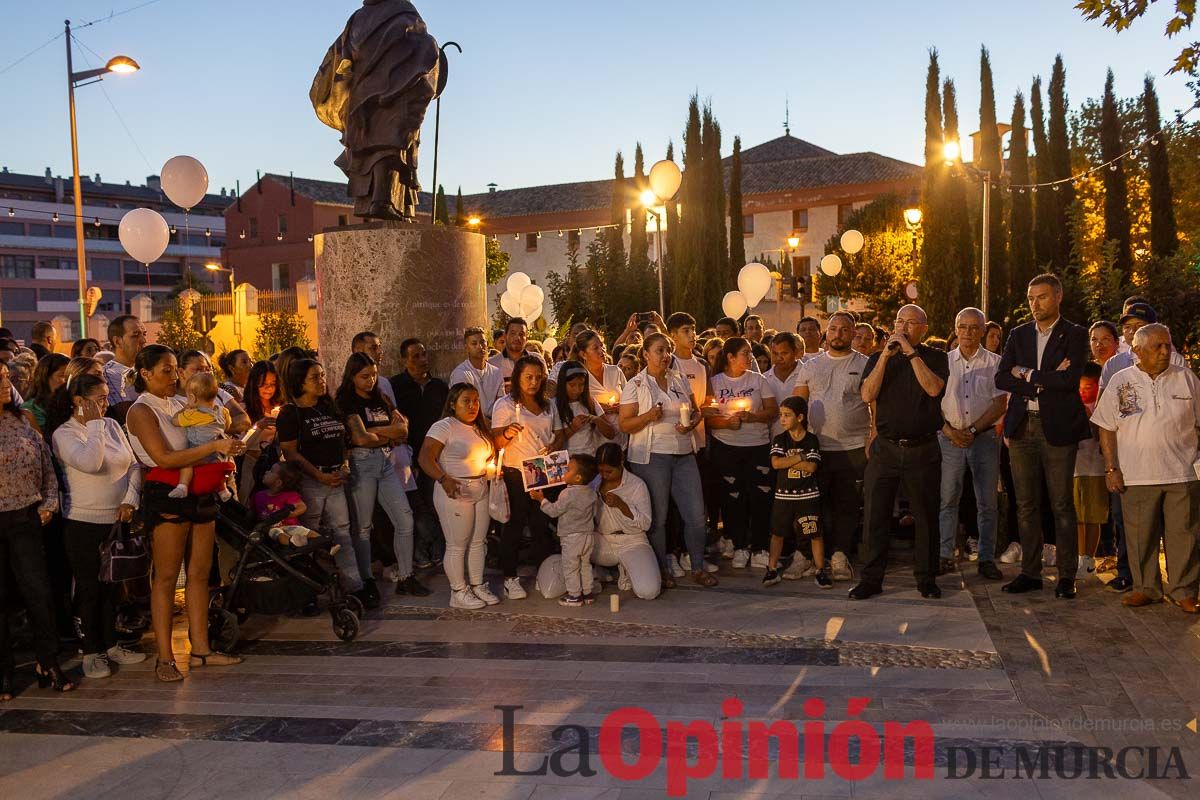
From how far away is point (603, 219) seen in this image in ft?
185

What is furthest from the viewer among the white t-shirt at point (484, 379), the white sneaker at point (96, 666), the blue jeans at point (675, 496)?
the white t-shirt at point (484, 379)

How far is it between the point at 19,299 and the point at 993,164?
58.7 meters

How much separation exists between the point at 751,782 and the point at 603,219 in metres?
53.1

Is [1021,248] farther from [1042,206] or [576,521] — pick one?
[576,521]

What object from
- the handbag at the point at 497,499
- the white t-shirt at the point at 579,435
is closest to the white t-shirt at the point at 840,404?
the white t-shirt at the point at 579,435

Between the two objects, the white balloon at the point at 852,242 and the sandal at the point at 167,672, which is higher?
the white balloon at the point at 852,242

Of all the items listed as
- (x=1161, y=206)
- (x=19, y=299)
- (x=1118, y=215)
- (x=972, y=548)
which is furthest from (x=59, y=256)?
(x=972, y=548)

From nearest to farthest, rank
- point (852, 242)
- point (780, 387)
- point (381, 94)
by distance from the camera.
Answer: point (780, 387) < point (381, 94) < point (852, 242)

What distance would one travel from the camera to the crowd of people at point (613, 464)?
6.06 metres

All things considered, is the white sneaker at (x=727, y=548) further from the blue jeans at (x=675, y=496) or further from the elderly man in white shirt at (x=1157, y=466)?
the elderly man in white shirt at (x=1157, y=466)

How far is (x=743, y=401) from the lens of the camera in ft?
27.5

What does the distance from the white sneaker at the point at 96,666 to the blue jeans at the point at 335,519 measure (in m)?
1.42

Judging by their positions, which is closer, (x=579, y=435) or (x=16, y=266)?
(x=579, y=435)

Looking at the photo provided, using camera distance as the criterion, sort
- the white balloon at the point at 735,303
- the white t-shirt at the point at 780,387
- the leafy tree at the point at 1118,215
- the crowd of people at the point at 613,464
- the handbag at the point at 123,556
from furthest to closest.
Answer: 1. the leafy tree at the point at 1118,215
2. the white balloon at the point at 735,303
3. the white t-shirt at the point at 780,387
4. the crowd of people at the point at 613,464
5. the handbag at the point at 123,556
